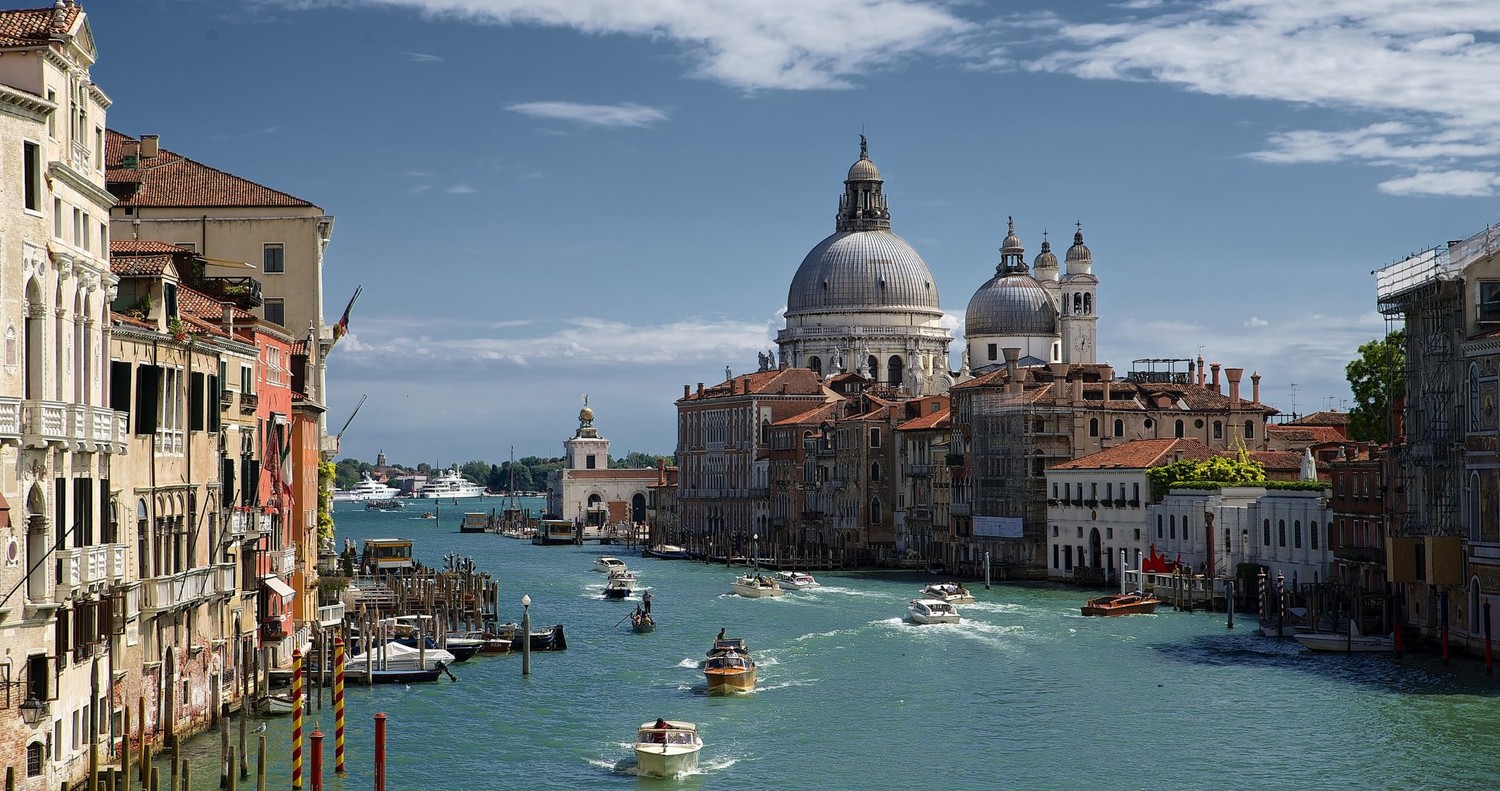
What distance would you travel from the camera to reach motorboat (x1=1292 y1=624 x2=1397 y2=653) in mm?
35656

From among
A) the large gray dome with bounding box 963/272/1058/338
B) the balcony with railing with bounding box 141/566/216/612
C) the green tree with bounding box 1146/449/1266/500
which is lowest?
the balcony with railing with bounding box 141/566/216/612

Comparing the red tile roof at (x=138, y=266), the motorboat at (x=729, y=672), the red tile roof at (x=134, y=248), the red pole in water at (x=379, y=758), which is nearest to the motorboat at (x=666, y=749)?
the red pole in water at (x=379, y=758)

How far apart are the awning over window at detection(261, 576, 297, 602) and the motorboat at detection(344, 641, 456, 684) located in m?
4.55

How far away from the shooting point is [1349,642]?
118 ft

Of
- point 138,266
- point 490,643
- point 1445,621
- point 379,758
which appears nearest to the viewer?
point 138,266

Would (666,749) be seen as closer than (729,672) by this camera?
Yes

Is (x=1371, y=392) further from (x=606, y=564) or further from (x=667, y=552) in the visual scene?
(x=667, y=552)

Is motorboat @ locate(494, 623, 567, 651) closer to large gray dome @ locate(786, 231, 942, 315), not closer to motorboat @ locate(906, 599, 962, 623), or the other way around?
motorboat @ locate(906, 599, 962, 623)

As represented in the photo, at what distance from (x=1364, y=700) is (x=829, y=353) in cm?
6986

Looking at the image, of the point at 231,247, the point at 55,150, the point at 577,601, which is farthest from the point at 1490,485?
the point at 577,601

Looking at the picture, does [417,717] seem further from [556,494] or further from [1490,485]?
[556,494]

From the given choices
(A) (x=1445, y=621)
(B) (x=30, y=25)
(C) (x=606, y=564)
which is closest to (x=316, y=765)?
(B) (x=30, y=25)

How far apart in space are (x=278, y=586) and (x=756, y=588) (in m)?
29.5

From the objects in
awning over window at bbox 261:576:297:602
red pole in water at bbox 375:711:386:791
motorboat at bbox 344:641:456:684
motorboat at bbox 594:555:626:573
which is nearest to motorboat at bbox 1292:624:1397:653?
motorboat at bbox 344:641:456:684
